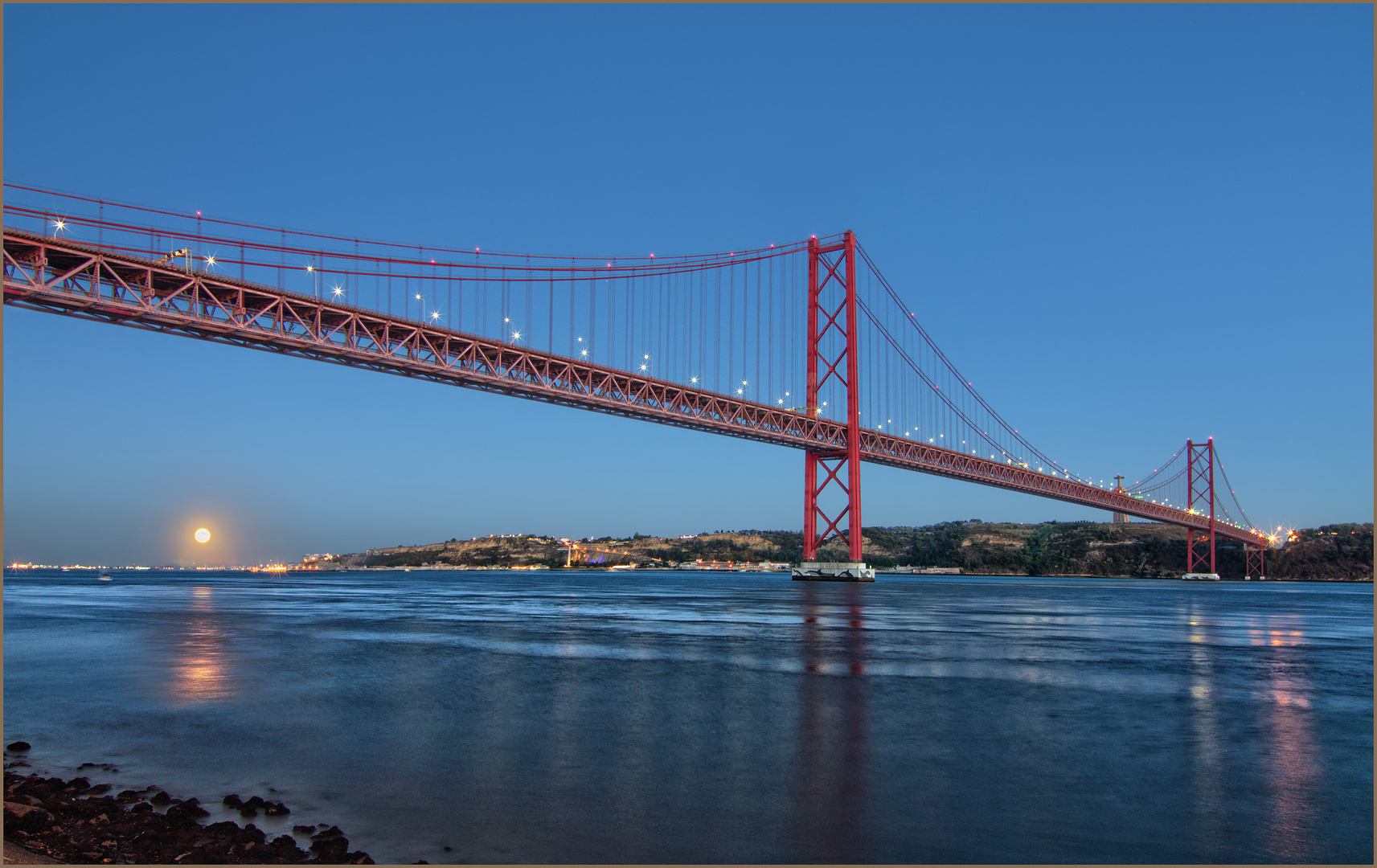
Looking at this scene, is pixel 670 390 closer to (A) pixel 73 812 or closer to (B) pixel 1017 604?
(B) pixel 1017 604

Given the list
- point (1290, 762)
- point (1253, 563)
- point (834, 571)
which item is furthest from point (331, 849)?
point (1253, 563)

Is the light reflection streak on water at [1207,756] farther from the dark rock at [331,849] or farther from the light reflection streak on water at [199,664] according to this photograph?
the light reflection streak on water at [199,664]

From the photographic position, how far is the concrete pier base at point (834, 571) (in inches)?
2392

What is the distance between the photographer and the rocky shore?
20.5ft

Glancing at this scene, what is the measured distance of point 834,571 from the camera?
6197 centimetres

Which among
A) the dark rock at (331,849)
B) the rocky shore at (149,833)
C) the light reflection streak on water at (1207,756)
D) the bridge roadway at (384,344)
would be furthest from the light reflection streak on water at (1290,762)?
the bridge roadway at (384,344)

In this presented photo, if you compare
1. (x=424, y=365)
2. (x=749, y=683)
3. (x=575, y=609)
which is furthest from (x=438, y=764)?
(x=424, y=365)

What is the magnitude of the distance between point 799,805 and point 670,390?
4690 cm

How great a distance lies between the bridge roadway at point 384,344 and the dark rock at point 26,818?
29.7 meters

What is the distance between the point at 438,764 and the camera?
9.28 m

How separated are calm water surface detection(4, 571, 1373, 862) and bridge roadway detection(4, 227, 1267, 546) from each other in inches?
607

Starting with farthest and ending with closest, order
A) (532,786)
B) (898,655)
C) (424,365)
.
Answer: (424,365), (898,655), (532,786)

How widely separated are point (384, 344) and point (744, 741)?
Answer: 35.7 m

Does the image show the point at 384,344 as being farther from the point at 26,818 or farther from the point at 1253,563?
the point at 1253,563
